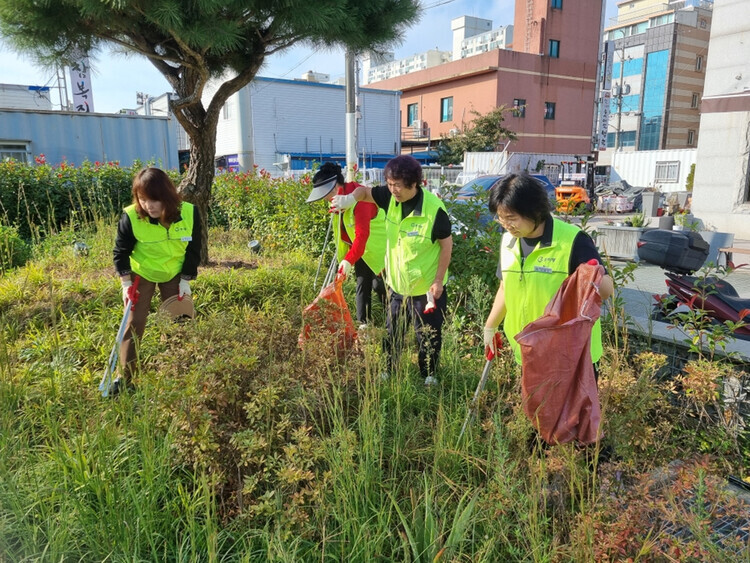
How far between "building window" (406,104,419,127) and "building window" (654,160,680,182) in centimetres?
1744

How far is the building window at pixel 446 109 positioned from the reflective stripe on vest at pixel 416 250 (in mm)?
35780

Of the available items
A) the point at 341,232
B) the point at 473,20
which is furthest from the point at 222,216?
the point at 473,20

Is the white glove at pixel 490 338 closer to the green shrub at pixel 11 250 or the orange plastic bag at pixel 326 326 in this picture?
the orange plastic bag at pixel 326 326

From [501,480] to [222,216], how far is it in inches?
337

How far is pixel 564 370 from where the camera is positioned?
6.70ft

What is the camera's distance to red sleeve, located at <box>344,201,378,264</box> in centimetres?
373

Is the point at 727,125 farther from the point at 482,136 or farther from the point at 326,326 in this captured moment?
the point at 482,136

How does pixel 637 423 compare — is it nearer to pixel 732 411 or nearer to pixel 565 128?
pixel 732 411

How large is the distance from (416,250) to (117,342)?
1818mm

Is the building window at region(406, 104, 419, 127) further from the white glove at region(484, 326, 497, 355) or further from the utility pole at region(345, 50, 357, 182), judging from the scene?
the white glove at region(484, 326, 497, 355)

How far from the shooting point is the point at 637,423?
7.28 feet

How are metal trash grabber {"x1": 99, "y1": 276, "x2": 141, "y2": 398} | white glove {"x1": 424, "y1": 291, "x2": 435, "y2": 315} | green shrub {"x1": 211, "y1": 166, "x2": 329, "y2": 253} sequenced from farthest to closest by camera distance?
green shrub {"x1": 211, "y1": 166, "x2": 329, "y2": 253}
white glove {"x1": 424, "y1": 291, "x2": 435, "y2": 315}
metal trash grabber {"x1": 99, "y1": 276, "x2": 141, "y2": 398}

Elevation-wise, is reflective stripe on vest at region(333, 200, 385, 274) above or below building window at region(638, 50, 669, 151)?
below

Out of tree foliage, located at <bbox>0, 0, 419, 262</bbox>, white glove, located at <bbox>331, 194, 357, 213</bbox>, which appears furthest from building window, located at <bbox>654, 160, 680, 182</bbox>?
white glove, located at <bbox>331, 194, 357, 213</bbox>
